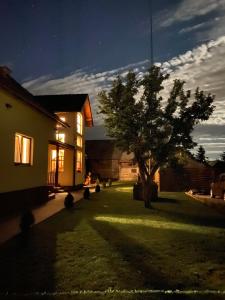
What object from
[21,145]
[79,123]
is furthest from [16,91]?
[79,123]

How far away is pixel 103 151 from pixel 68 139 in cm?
2729

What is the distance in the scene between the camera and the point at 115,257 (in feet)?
21.3

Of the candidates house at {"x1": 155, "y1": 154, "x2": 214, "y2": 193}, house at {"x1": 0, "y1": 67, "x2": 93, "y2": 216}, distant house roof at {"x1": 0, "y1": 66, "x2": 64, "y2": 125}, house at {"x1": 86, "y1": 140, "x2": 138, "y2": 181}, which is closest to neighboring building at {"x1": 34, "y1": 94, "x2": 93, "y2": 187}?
house at {"x1": 0, "y1": 67, "x2": 93, "y2": 216}

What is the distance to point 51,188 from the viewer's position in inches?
818

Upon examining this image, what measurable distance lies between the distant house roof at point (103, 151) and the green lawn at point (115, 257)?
40.0 m

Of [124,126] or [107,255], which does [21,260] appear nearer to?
[107,255]

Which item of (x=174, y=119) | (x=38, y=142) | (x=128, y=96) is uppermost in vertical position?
(x=128, y=96)

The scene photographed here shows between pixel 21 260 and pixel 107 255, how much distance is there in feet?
6.18

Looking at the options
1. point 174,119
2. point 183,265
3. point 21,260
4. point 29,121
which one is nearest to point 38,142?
point 29,121

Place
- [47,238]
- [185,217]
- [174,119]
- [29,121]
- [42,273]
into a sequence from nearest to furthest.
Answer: [42,273] → [47,238] → [185,217] → [29,121] → [174,119]

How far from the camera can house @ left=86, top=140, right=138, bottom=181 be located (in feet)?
163

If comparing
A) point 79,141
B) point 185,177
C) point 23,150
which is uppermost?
point 79,141

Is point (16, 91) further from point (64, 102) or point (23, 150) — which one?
point (64, 102)

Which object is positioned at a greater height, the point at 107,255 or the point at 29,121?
the point at 29,121
